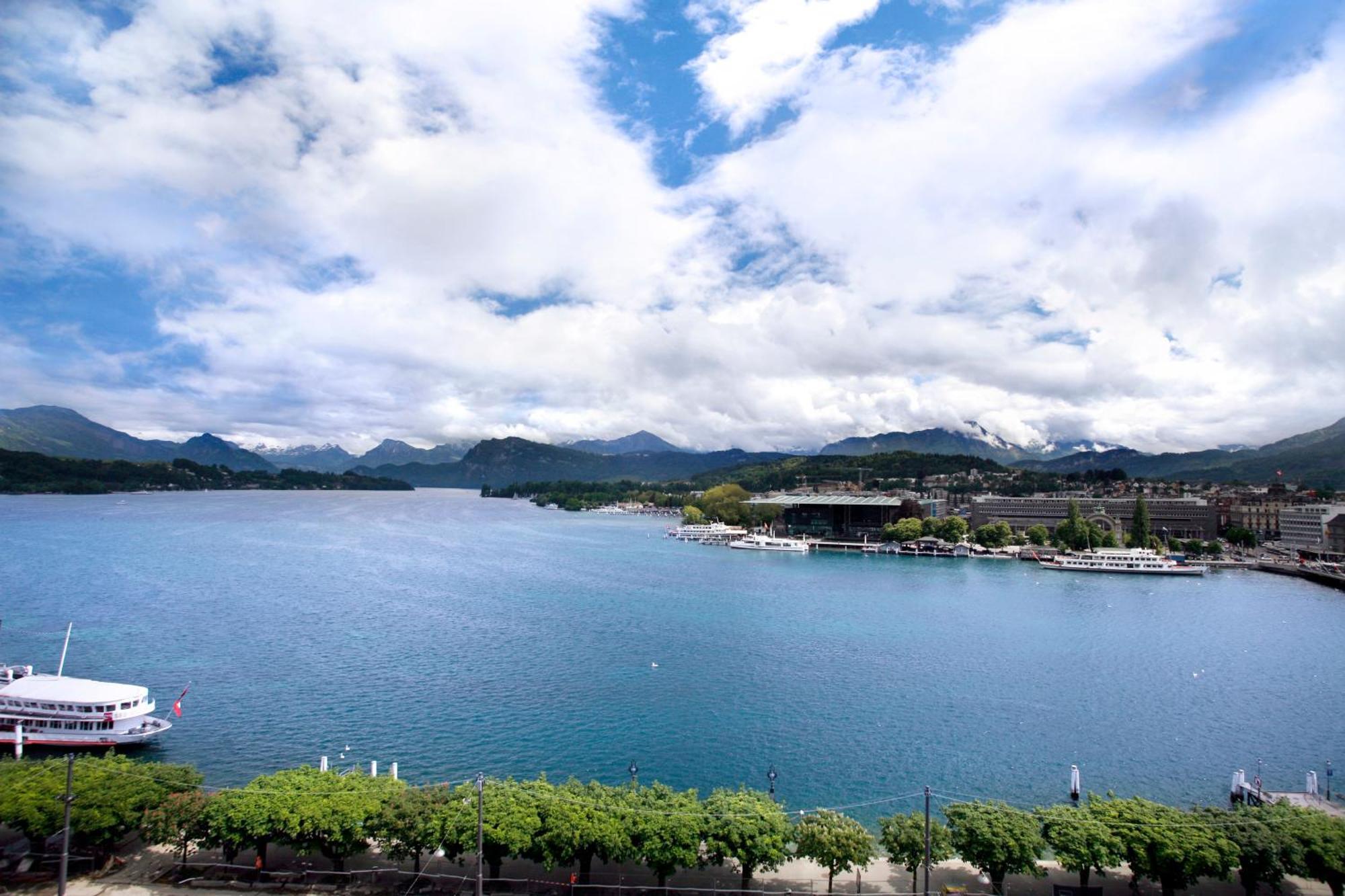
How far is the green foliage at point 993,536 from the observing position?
107875 millimetres

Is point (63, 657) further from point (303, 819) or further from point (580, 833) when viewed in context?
point (580, 833)

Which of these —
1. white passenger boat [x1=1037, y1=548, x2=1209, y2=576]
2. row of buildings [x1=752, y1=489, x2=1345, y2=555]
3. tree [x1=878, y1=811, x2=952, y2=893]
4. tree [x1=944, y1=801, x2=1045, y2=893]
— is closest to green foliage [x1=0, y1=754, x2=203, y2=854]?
tree [x1=878, y1=811, x2=952, y2=893]

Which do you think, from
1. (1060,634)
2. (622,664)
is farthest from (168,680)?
(1060,634)

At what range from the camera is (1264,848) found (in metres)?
15.4

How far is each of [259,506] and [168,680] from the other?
165 meters

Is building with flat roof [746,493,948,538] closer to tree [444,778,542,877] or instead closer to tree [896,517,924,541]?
tree [896,517,924,541]

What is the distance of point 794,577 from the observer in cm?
7625

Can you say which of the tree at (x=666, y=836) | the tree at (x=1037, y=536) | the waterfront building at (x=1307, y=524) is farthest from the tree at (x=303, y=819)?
the waterfront building at (x=1307, y=524)

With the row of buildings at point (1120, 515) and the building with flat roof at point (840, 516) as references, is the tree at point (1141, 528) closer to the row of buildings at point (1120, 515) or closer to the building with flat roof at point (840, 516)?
the row of buildings at point (1120, 515)

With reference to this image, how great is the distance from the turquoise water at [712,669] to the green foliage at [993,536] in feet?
A: 95.6

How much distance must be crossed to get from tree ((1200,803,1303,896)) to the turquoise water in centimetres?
732

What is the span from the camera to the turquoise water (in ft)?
83.7

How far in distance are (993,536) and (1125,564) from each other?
71.8 ft

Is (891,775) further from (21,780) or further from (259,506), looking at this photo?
(259,506)
